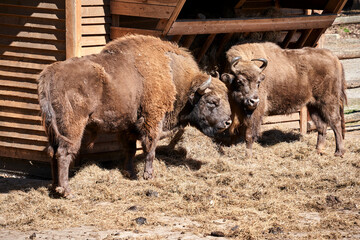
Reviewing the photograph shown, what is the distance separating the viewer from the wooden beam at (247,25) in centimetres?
915

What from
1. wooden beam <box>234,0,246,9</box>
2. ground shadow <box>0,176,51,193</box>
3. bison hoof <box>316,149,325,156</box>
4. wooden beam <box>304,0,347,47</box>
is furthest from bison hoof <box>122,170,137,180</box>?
wooden beam <box>304,0,347,47</box>

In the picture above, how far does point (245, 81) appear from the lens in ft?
33.2

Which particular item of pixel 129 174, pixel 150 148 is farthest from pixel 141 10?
pixel 129 174

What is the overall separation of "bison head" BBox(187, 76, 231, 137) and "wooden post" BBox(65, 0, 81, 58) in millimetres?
1896

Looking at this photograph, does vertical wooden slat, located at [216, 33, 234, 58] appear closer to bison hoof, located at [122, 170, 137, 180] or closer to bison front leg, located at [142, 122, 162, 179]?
bison front leg, located at [142, 122, 162, 179]

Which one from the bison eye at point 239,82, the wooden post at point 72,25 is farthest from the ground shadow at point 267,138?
the wooden post at point 72,25

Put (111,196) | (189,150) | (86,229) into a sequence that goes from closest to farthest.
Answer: (86,229) < (111,196) < (189,150)

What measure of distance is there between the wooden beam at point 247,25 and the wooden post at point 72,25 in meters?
1.38

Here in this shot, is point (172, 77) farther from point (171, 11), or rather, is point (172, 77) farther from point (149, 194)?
point (149, 194)

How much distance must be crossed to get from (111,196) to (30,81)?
7.94 feet

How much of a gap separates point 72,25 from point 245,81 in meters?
3.12

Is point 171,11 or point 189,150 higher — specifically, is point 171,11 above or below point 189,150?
above

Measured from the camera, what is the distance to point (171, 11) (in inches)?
341

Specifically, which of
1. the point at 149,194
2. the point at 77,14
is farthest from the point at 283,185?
the point at 77,14
